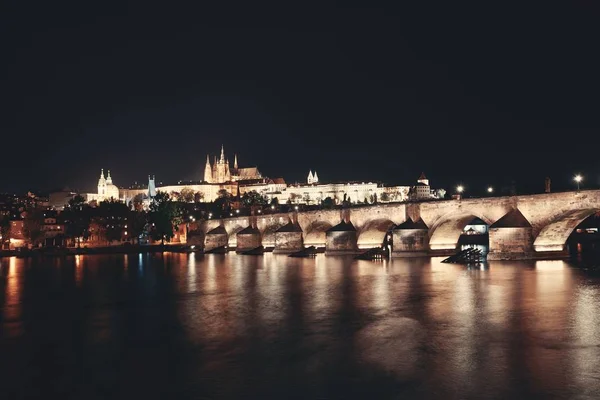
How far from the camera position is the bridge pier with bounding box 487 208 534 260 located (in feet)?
120

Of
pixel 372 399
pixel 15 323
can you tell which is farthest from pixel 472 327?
pixel 15 323

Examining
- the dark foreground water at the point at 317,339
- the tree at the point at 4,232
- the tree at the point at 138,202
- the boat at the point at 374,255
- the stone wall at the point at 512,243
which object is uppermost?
the tree at the point at 138,202

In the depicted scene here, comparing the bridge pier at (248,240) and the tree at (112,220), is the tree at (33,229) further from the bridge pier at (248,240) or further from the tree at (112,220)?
the bridge pier at (248,240)

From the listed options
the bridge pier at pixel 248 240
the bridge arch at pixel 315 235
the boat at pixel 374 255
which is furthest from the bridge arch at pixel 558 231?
the bridge pier at pixel 248 240

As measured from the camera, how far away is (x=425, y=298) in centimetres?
2434

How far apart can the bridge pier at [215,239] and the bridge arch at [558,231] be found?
41.3m

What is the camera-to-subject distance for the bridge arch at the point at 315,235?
192 feet

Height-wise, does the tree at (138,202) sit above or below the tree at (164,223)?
above

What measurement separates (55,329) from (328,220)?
122ft

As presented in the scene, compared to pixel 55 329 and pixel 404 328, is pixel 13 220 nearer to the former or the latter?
pixel 55 329

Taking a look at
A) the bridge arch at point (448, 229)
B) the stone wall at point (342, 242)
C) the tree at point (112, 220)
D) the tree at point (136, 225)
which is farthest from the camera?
the tree at point (112, 220)

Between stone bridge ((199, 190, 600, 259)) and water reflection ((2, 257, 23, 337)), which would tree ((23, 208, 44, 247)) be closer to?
stone bridge ((199, 190, 600, 259))

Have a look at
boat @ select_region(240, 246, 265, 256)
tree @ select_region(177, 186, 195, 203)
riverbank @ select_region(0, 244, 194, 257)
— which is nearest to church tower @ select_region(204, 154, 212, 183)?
tree @ select_region(177, 186, 195, 203)

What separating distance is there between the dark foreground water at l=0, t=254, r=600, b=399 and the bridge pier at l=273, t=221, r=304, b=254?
86.8ft
